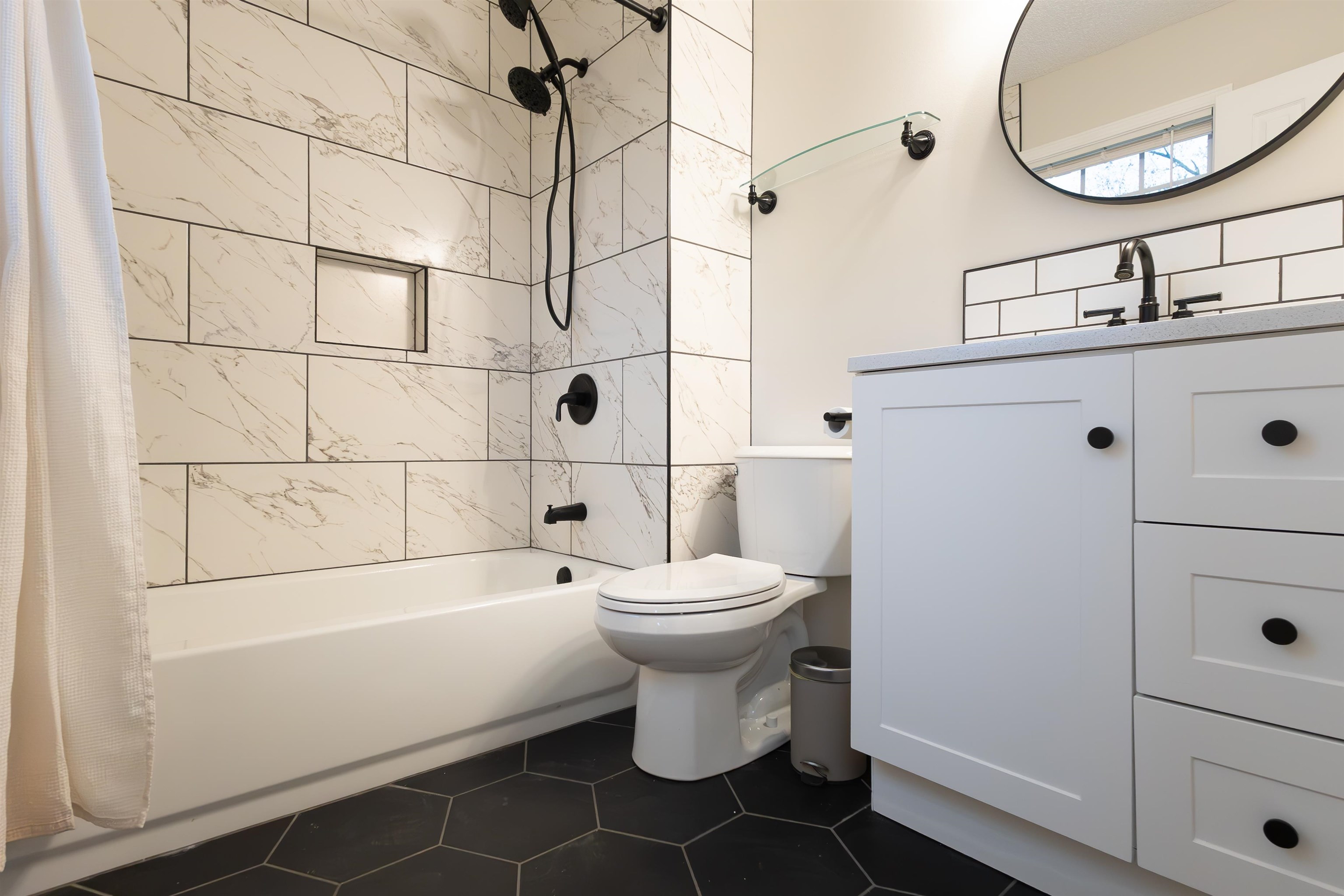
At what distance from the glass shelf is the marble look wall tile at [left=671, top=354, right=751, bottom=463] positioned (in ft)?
1.84

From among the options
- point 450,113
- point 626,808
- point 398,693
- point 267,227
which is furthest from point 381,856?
point 450,113

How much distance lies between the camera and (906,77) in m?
1.67

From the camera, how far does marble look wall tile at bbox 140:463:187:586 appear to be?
1.60 m

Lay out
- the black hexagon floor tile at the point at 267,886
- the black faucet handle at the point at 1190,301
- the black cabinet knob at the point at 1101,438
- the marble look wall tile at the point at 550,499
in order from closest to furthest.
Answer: the black cabinet knob at the point at 1101,438 < the black hexagon floor tile at the point at 267,886 < the black faucet handle at the point at 1190,301 < the marble look wall tile at the point at 550,499

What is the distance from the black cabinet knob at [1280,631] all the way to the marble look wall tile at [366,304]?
210 centimetres

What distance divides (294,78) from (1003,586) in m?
2.18

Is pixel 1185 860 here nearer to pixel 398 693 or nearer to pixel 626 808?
pixel 626 808

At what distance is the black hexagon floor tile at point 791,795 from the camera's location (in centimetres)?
127

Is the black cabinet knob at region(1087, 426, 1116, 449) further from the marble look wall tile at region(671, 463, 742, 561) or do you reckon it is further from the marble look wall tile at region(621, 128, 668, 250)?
the marble look wall tile at region(621, 128, 668, 250)

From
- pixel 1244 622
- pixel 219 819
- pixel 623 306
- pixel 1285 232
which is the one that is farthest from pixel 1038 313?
pixel 219 819

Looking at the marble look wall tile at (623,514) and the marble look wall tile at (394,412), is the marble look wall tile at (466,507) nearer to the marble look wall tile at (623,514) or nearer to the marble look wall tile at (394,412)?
the marble look wall tile at (394,412)

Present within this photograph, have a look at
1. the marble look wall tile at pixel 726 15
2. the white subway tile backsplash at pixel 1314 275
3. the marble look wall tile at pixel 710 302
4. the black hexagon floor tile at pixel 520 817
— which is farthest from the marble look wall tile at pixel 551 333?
the white subway tile backsplash at pixel 1314 275

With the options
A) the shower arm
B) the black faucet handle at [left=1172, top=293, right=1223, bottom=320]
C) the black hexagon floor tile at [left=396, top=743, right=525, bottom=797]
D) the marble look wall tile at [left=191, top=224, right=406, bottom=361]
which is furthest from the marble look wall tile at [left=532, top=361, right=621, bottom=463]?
the black faucet handle at [left=1172, top=293, right=1223, bottom=320]

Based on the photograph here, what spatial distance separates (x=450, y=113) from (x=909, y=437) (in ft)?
6.09
